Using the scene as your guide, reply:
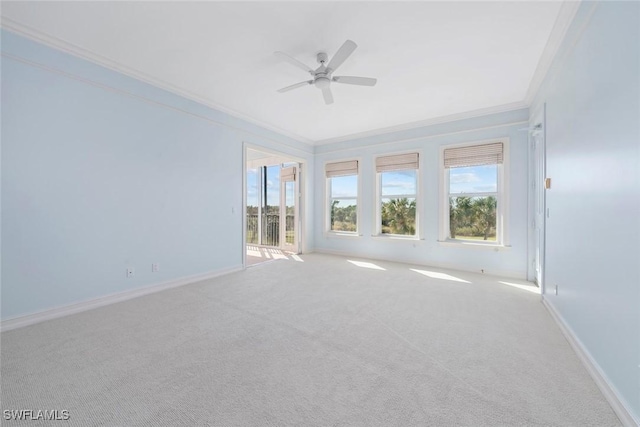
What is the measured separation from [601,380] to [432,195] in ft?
11.1

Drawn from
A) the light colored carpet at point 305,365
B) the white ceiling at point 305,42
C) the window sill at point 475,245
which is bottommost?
the light colored carpet at point 305,365

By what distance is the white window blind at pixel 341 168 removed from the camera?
555 cm

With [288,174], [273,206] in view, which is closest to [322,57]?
[288,174]

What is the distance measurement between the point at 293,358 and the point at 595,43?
2944 millimetres

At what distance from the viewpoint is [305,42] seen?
95.8 inches

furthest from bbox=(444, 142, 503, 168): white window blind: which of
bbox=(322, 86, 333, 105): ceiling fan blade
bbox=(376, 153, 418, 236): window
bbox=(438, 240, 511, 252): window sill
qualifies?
bbox=(322, 86, 333, 105): ceiling fan blade

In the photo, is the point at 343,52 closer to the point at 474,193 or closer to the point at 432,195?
the point at 432,195

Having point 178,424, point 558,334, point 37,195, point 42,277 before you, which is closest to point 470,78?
point 558,334

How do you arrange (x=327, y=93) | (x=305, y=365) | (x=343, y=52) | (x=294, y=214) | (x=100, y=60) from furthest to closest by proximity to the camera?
(x=294, y=214)
(x=327, y=93)
(x=100, y=60)
(x=343, y=52)
(x=305, y=365)

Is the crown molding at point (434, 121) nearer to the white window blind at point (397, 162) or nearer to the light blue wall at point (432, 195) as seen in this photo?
the light blue wall at point (432, 195)

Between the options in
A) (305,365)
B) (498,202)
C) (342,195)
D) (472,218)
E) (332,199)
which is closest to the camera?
(305,365)

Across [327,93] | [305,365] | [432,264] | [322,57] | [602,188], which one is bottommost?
[305,365]

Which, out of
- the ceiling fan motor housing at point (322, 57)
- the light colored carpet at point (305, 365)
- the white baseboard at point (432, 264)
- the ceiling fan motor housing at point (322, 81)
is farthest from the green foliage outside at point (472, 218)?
the ceiling fan motor housing at point (322, 57)

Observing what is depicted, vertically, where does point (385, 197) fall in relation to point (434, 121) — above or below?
below
